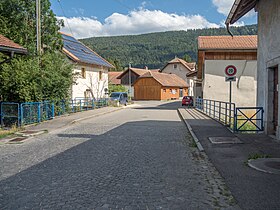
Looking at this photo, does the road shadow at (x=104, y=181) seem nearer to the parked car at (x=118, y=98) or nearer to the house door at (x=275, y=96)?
the house door at (x=275, y=96)

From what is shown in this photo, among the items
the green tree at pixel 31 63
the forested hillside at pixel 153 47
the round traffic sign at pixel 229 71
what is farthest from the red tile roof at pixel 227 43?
the forested hillside at pixel 153 47

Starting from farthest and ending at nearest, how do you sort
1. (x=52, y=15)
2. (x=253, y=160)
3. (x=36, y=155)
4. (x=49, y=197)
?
1. (x=52, y=15)
2. (x=36, y=155)
3. (x=253, y=160)
4. (x=49, y=197)

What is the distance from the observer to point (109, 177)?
6.19 meters

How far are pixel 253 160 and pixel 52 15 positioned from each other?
1896 centimetres

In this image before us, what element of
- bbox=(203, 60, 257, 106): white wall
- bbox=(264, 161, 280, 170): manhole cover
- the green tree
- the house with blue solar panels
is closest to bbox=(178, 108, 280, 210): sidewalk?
bbox=(264, 161, 280, 170): manhole cover

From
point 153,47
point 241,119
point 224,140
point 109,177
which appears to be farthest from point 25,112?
point 153,47

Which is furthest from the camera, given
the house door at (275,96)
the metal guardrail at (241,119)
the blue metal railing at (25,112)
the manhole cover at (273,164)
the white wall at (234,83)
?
the white wall at (234,83)

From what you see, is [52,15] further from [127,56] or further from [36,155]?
[127,56]

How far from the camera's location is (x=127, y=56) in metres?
130

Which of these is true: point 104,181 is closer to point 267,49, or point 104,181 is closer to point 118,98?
point 267,49

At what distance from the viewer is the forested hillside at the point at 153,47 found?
12496 centimetres

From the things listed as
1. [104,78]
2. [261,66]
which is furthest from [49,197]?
[104,78]

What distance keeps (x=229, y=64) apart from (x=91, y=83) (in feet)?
50.0

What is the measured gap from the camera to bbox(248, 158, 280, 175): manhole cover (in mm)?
6355
